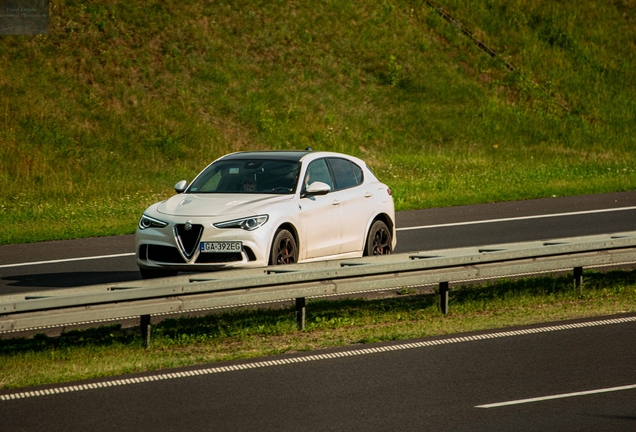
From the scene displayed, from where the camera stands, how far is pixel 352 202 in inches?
531

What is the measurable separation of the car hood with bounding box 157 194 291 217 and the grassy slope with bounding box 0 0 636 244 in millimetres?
7131

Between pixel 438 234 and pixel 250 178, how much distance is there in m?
5.96

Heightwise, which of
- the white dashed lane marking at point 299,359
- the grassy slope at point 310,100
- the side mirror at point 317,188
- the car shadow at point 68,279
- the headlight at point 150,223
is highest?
the grassy slope at point 310,100

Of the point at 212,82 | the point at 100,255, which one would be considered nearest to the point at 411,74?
the point at 212,82

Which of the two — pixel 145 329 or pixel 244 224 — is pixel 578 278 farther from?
pixel 145 329

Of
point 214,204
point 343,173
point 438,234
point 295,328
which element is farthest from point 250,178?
point 438,234

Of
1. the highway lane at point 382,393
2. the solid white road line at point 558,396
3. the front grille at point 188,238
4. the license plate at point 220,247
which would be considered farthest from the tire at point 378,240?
the solid white road line at point 558,396

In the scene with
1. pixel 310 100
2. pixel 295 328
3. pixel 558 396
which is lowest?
pixel 558 396

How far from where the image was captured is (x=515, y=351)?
30.8ft

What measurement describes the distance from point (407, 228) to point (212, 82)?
14017 mm

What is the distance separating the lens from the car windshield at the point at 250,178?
1295 cm

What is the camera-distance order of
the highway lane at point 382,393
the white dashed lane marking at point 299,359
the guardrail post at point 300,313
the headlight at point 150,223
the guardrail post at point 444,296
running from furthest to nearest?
the headlight at point 150,223, the guardrail post at point 444,296, the guardrail post at point 300,313, the white dashed lane marking at point 299,359, the highway lane at point 382,393

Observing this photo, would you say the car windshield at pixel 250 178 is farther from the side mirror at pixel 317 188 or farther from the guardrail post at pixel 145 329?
the guardrail post at pixel 145 329

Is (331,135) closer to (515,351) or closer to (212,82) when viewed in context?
(212,82)
